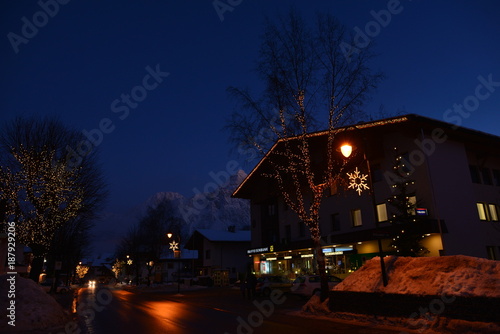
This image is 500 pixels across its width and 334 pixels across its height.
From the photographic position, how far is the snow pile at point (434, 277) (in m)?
9.41

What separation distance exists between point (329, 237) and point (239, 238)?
29.9m

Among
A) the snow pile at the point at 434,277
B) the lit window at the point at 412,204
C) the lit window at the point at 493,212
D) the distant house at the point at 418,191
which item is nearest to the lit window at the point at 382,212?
the distant house at the point at 418,191

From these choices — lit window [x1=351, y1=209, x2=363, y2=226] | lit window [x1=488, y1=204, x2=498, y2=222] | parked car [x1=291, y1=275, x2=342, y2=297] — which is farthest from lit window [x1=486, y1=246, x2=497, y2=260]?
parked car [x1=291, y1=275, x2=342, y2=297]

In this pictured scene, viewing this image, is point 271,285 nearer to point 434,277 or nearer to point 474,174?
point 434,277

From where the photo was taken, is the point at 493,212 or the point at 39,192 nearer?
the point at 39,192

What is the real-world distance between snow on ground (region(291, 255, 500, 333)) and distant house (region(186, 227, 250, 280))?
1761 inches

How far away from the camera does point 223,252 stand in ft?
188

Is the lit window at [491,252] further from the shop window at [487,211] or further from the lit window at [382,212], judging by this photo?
the lit window at [382,212]

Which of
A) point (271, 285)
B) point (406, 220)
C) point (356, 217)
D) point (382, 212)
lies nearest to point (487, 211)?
point (382, 212)

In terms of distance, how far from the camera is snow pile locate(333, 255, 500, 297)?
30.9 feet

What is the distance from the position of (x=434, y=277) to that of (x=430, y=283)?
0.28 meters

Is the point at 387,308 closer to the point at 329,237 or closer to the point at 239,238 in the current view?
the point at 329,237

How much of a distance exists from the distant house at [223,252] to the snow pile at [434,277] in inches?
1773

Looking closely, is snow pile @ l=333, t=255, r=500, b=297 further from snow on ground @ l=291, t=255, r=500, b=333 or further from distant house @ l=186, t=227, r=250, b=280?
distant house @ l=186, t=227, r=250, b=280
